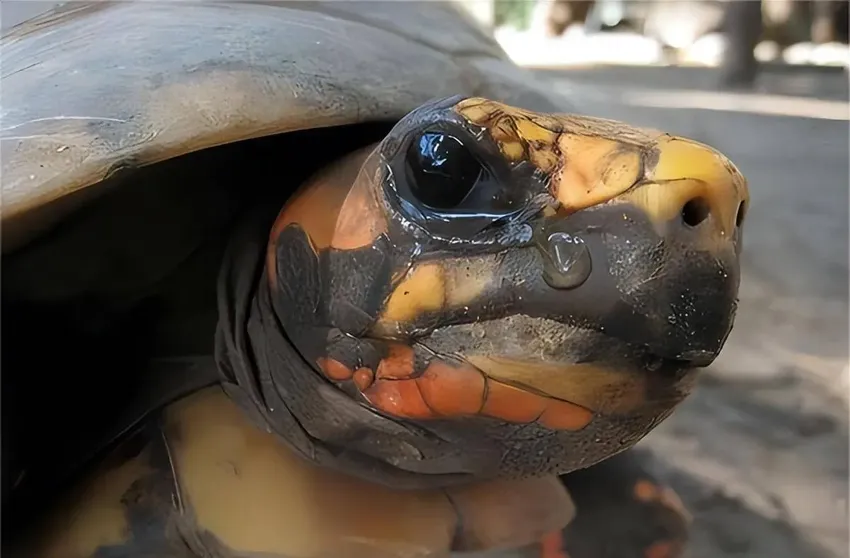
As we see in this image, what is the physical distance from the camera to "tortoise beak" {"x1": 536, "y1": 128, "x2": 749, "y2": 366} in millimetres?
642

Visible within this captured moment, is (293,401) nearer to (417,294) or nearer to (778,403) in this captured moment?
(417,294)

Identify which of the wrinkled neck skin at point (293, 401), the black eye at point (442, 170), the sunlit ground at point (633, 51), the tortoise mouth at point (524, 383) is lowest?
the sunlit ground at point (633, 51)

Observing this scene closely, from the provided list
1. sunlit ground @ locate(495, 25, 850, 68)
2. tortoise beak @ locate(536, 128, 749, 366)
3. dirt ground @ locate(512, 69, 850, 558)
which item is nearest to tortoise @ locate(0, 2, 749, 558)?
tortoise beak @ locate(536, 128, 749, 366)

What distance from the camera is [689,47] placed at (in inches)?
372

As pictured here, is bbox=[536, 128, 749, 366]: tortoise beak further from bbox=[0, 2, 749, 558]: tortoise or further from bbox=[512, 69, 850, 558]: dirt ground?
bbox=[512, 69, 850, 558]: dirt ground

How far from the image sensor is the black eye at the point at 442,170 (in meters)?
0.71

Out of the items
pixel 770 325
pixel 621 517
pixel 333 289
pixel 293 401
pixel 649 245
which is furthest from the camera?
pixel 770 325

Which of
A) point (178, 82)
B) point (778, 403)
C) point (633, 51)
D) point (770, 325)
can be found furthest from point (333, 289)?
point (633, 51)

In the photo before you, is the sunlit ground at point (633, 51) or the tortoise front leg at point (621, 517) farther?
the sunlit ground at point (633, 51)

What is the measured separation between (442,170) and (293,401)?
32cm

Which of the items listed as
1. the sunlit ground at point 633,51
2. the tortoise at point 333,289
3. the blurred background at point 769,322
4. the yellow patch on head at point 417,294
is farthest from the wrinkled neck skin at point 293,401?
the sunlit ground at point 633,51

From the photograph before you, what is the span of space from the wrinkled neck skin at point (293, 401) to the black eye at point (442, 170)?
0.21 meters

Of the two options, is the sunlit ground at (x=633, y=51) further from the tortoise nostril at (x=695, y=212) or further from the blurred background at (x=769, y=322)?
the tortoise nostril at (x=695, y=212)

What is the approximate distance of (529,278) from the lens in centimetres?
67
